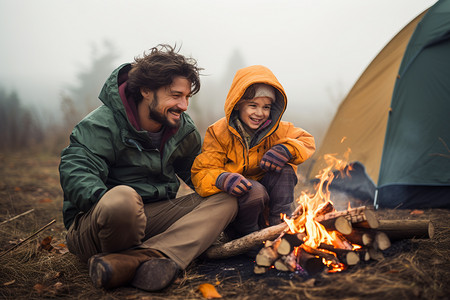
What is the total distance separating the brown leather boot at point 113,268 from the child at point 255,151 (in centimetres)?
78

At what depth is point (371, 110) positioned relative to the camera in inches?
171

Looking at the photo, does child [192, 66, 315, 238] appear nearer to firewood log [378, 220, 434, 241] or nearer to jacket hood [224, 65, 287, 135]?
jacket hood [224, 65, 287, 135]

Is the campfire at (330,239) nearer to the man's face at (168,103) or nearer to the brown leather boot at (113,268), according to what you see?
the brown leather boot at (113,268)

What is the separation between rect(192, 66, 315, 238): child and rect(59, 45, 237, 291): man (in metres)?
0.17

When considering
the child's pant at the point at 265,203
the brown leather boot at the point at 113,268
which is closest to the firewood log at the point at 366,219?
the child's pant at the point at 265,203

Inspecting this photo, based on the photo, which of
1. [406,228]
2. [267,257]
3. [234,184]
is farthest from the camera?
[234,184]

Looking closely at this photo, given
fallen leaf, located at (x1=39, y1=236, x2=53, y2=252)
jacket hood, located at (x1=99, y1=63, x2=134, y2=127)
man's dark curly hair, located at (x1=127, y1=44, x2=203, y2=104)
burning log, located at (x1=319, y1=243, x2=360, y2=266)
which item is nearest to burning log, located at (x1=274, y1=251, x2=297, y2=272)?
burning log, located at (x1=319, y1=243, x2=360, y2=266)

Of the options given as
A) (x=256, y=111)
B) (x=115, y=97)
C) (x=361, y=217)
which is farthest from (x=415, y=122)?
(x=115, y=97)

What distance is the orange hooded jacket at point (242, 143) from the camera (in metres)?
2.77

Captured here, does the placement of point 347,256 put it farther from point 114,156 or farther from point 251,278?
point 114,156

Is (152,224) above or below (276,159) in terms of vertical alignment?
below

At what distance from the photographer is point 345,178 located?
15.6 feet

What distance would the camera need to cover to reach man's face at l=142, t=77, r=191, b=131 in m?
2.68

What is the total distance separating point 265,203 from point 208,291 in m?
0.89
